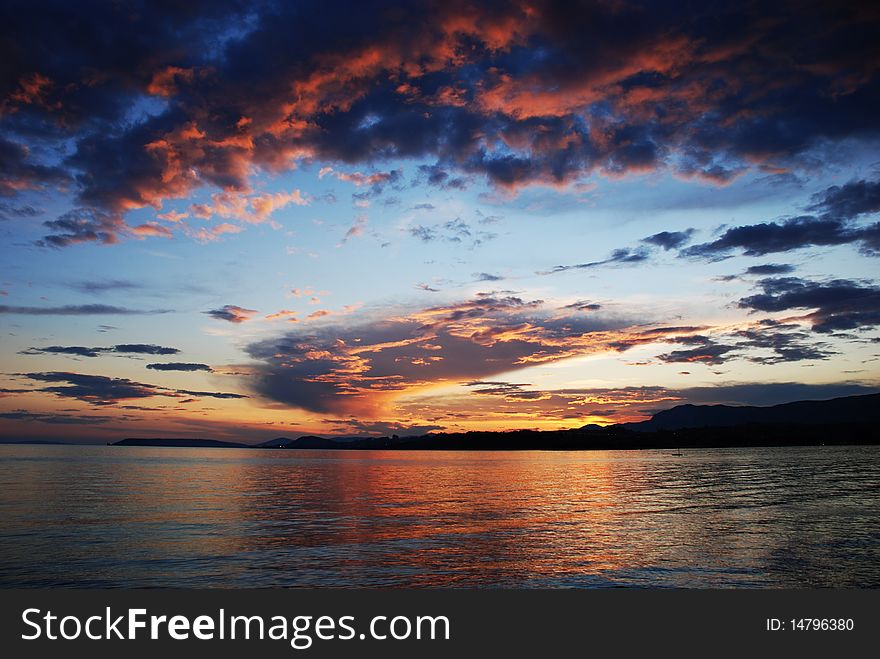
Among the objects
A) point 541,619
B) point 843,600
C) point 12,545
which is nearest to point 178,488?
point 12,545

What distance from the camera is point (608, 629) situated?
1983 centimetres

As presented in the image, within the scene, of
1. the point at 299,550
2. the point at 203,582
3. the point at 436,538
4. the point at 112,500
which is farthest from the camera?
the point at 112,500

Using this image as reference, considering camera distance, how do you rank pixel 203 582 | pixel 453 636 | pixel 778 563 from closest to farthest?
pixel 453 636 < pixel 203 582 < pixel 778 563

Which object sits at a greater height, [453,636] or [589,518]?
[453,636]

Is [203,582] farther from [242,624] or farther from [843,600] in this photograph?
[843,600]

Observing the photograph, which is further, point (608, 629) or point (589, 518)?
point (589, 518)

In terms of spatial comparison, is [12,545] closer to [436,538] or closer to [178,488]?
[436,538]

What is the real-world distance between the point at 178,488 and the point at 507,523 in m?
57.3

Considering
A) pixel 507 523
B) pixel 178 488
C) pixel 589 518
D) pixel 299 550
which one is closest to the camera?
pixel 299 550

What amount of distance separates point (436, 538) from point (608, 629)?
23536mm

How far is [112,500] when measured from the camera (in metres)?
65.8

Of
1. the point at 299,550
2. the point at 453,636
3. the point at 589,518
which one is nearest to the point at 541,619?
the point at 453,636

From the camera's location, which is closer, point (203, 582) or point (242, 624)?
point (242, 624)

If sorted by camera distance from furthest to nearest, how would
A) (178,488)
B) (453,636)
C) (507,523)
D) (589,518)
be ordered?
(178,488) < (589,518) < (507,523) < (453,636)
